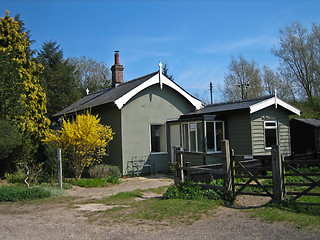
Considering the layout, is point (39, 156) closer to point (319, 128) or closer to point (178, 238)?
point (178, 238)

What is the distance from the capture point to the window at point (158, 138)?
16.1 m

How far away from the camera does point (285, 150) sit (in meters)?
15.4

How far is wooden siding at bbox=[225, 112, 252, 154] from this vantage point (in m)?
13.9

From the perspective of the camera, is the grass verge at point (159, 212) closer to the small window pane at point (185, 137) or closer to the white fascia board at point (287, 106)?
the small window pane at point (185, 137)

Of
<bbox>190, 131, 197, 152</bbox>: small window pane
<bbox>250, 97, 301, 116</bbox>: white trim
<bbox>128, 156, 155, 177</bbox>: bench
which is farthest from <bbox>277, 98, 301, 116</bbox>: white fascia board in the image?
<bbox>128, 156, 155, 177</bbox>: bench

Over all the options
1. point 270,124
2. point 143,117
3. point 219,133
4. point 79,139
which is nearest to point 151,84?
point 143,117

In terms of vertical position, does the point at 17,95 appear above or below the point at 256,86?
below

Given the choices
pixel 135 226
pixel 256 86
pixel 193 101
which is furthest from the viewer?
pixel 256 86

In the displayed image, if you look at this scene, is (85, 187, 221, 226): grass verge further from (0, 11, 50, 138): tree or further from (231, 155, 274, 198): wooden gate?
(0, 11, 50, 138): tree

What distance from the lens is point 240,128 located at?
1423 cm

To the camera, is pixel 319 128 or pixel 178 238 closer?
pixel 178 238

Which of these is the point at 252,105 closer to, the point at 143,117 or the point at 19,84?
the point at 143,117

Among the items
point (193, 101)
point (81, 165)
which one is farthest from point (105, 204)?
point (193, 101)

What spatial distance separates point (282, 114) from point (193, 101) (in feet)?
16.2
